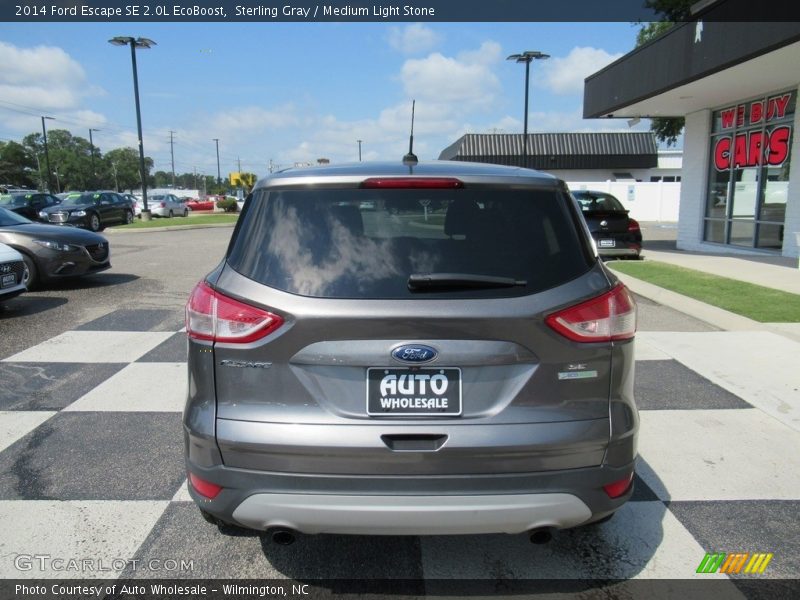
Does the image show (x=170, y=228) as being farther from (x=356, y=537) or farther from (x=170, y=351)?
(x=356, y=537)

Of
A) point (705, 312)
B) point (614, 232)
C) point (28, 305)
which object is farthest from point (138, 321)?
point (614, 232)

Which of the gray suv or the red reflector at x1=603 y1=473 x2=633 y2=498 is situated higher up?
the gray suv

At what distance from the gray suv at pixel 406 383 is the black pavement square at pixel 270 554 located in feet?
1.60

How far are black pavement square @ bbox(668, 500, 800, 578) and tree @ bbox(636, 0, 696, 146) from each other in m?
13.7

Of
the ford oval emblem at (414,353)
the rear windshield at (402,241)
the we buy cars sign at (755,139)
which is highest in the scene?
the we buy cars sign at (755,139)

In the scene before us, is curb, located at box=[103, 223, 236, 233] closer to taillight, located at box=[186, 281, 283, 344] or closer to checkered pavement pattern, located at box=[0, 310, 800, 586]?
checkered pavement pattern, located at box=[0, 310, 800, 586]

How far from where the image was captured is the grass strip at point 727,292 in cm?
799

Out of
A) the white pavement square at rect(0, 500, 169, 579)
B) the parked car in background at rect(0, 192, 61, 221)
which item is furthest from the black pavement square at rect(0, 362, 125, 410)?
the parked car in background at rect(0, 192, 61, 221)

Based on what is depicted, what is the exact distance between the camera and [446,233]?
2.56 metres

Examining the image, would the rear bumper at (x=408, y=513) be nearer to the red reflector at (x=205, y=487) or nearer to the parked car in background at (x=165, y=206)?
the red reflector at (x=205, y=487)

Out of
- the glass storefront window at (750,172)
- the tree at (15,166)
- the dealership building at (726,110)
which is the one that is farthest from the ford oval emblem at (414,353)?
the tree at (15,166)

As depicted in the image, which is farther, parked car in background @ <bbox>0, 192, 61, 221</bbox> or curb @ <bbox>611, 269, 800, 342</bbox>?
parked car in background @ <bbox>0, 192, 61, 221</bbox>

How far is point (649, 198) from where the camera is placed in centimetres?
3459

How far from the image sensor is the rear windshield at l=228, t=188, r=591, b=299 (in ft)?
8.04
